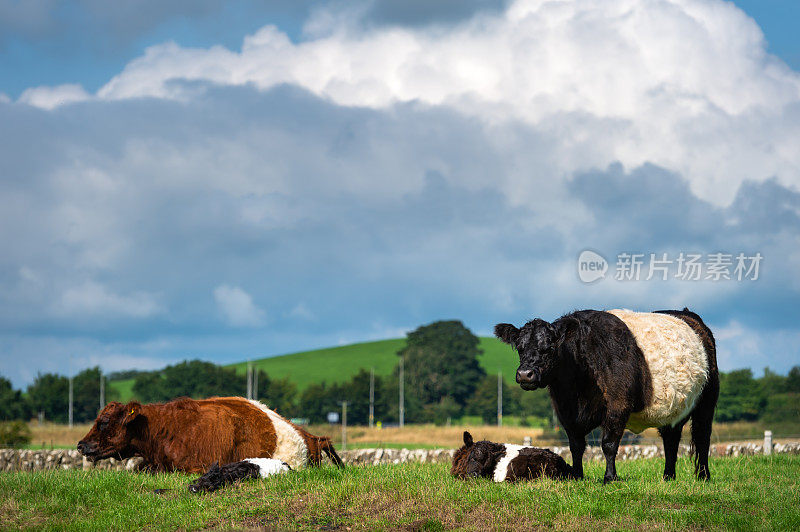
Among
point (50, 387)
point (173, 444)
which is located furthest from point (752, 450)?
point (50, 387)

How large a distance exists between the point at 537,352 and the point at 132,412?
720 cm

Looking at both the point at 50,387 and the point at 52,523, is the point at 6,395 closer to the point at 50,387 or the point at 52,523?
the point at 50,387

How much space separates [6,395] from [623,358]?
8758 centimetres

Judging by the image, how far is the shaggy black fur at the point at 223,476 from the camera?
11523 mm

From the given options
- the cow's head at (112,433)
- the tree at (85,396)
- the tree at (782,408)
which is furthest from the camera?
the tree at (85,396)

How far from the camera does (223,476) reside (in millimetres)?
11672

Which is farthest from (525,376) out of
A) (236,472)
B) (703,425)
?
(703,425)

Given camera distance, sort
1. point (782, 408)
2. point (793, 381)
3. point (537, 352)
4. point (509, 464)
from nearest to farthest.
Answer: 1. point (537, 352)
2. point (509, 464)
3. point (782, 408)
4. point (793, 381)

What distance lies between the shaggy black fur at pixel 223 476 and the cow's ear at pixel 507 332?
4.23 meters

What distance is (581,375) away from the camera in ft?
39.2

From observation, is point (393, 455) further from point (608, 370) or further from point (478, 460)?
point (608, 370)

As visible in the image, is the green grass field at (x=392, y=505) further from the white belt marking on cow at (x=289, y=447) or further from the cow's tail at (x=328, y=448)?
the cow's tail at (x=328, y=448)

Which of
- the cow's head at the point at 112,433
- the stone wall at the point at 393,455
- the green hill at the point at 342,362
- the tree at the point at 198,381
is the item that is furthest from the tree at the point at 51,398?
the cow's head at the point at 112,433

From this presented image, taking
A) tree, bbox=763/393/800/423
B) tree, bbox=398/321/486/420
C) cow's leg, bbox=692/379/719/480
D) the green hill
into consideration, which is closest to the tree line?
tree, bbox=398/321/486/420
